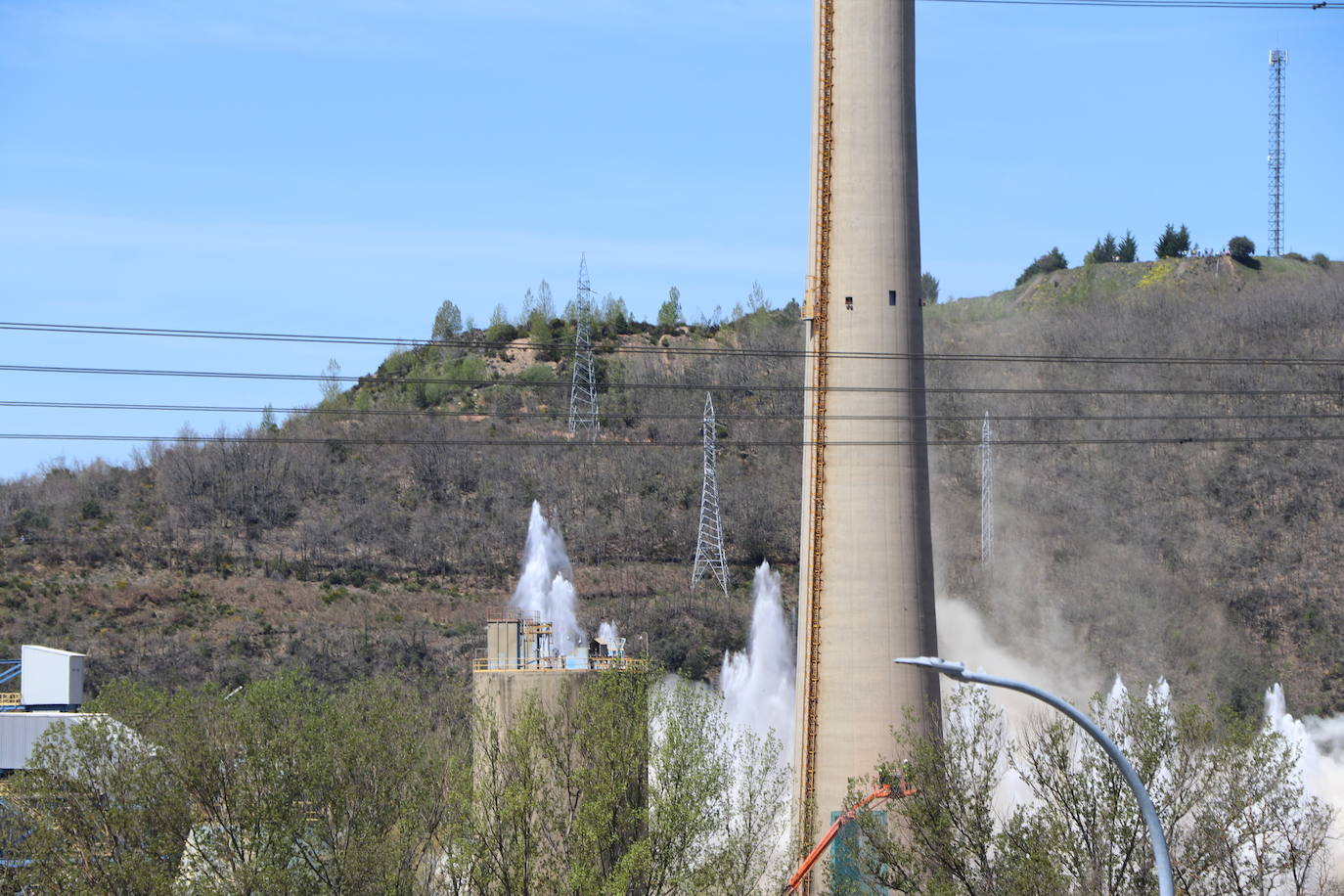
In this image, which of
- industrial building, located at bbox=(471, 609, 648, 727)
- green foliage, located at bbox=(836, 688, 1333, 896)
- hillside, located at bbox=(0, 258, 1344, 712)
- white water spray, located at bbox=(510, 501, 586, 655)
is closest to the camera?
green foliage, located at bbox=(836, 688, 1333, 896)

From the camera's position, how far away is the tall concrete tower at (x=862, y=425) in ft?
144

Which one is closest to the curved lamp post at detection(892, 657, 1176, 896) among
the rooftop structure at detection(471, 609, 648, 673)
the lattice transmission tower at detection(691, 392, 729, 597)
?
the rooftop structure at detection(471, 609, 648, 673)

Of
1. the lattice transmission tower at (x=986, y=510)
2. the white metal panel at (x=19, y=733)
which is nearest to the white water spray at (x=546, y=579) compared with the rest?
the lattice transmission tower at (x=986, y=510)

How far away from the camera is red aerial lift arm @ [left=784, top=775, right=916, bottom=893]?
3726cm

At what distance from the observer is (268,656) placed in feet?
343

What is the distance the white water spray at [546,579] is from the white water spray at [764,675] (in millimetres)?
10207

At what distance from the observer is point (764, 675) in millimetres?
87750

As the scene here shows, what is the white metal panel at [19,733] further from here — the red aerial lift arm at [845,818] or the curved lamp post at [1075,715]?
the curved lamp post at [1075,715]

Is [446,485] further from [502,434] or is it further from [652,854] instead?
[652,854]

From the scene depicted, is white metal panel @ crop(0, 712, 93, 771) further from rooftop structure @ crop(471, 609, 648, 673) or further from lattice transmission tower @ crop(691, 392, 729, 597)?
lattice transmission tower @ crop(691, 392, 729, 597)

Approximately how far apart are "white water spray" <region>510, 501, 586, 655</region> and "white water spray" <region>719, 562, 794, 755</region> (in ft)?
33.5

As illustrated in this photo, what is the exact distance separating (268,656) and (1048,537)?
59.0 metres

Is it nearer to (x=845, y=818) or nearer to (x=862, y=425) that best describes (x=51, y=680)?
(x=845, y=818)

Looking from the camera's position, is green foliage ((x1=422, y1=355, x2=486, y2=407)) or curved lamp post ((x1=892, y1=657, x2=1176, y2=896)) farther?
green foliage ((x1=422, y1=355, x2=486, y2=407))
